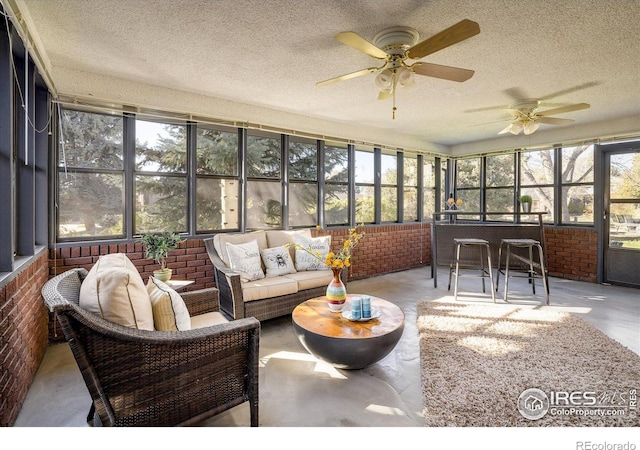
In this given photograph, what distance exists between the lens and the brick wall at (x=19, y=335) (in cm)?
174

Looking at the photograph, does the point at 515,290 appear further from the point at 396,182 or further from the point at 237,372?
the point at 237,372

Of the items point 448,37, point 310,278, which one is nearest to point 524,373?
point 310,278

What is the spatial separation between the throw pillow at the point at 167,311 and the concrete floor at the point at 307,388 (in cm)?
65

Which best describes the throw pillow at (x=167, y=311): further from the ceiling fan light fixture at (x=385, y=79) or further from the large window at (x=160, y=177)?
the ceiling fan light fixture at (x=385, y=79)

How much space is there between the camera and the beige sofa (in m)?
3.12

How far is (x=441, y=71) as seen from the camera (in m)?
2.46

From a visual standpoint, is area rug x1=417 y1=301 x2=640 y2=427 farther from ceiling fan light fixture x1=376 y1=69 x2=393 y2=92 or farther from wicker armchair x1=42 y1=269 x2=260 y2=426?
ceiling fan light fixture x1=376 y1=69 x2=393 y2=92

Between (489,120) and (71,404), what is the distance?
235 inches

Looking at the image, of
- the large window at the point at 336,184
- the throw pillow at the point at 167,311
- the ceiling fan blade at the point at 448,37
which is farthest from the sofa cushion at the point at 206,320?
the large window at the point at 336,184

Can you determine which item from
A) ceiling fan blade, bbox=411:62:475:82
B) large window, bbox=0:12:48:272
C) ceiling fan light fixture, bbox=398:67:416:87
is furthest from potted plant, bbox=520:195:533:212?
large window, bbox=0:12:48:272

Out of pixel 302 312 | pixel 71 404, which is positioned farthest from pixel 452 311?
pixel 71 404

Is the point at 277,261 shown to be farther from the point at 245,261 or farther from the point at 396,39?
the point at 396,39

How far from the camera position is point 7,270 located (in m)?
1.90

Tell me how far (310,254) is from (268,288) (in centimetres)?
78
